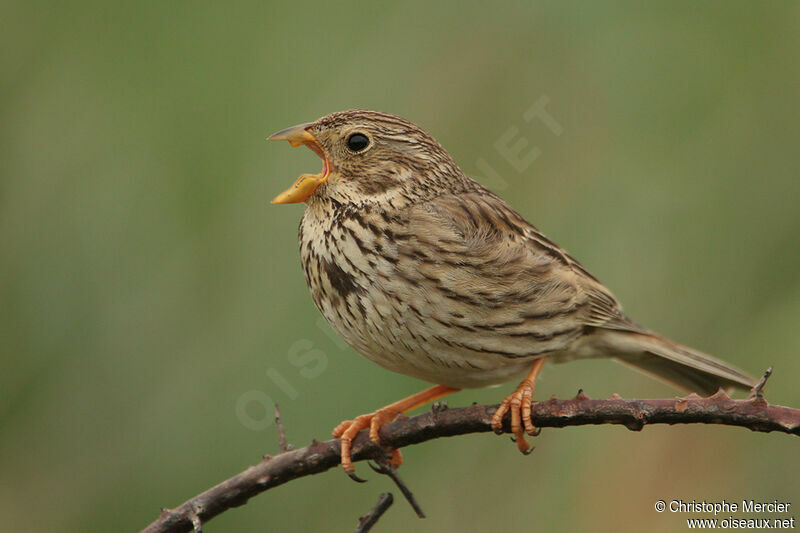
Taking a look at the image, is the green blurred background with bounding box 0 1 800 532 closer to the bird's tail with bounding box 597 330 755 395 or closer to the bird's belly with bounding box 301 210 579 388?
the bird's tail with bounding box 597 330 755 395

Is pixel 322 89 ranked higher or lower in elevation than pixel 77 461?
higher

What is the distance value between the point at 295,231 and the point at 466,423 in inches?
73.6

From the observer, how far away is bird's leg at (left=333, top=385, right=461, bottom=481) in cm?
371

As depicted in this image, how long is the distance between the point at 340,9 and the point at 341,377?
2094 millimetres

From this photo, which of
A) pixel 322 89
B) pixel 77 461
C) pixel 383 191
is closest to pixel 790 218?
pixel 383 191

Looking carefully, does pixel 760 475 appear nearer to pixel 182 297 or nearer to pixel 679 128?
pixel 679 128

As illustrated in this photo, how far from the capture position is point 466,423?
10.6 feet

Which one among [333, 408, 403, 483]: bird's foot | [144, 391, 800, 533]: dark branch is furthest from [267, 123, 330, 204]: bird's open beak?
[144, 391, 800, 533]: dark branch

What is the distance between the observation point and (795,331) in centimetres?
439

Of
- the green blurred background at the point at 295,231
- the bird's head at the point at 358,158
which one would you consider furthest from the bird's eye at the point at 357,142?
the green blurred background at the point at 295,231

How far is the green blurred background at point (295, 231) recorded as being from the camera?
4539mm

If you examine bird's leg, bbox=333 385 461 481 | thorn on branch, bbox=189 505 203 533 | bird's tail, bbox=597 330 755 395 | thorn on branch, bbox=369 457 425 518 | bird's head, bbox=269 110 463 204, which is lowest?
bird's tail, bbox=597 330 755 395

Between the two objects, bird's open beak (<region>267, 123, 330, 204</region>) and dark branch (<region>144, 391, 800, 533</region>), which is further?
bird's open beak (<region>267, 123, 330, 204</region>)

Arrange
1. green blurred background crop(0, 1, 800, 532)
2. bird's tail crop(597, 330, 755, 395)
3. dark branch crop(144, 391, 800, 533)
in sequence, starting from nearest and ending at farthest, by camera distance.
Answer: dark branch crop(144, 391, 800, 533) < bird's tail crop(597, 330, 755, 395) < green blurred background crop(0, 1, 800, 532)
